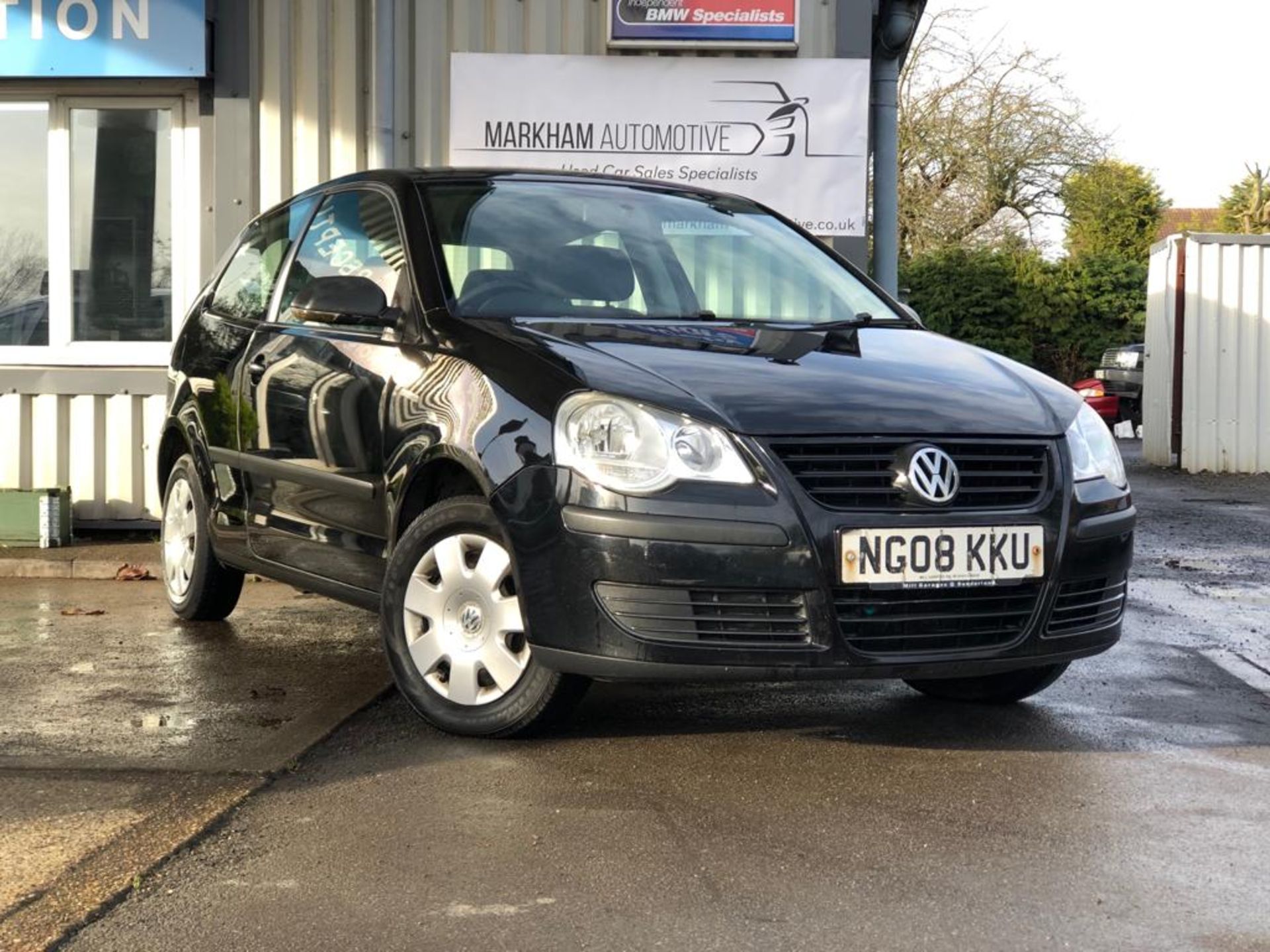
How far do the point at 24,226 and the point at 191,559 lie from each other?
365cm

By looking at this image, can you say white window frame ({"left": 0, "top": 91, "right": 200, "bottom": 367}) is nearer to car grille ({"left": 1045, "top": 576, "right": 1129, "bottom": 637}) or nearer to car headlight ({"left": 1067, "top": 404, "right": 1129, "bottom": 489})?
car headlight ({"left": 1067, "top": 404, "right": 1129, "bottom": 489})

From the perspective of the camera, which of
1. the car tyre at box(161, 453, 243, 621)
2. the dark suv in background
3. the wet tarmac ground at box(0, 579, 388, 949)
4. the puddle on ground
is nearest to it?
the wet tarmac ground at box(0, 579, 388, 949)

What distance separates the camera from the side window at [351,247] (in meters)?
5.49

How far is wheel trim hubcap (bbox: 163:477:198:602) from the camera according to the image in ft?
22.1

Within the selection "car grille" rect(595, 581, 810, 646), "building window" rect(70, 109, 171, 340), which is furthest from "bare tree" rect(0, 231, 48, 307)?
"car grille" rect(595, 581, 810, 646)

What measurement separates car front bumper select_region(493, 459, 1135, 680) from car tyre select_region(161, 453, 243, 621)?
249 cm

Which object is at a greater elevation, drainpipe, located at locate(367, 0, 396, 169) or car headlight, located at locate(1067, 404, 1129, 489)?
drainpipe, located at locate(367, 0, 396, 169)

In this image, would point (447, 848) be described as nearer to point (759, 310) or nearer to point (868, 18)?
point (759, 310)

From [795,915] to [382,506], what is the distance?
2176mm

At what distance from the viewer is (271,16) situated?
9258 mm

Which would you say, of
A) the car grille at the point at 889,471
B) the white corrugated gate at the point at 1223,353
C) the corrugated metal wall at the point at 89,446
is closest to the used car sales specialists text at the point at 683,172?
the corrugated metal wall at the point at 89,446

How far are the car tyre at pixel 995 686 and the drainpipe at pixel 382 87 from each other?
4.75 meters

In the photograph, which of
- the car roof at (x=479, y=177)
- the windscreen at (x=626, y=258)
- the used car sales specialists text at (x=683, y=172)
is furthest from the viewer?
the used car sales specialists text at (x=683, y=172)

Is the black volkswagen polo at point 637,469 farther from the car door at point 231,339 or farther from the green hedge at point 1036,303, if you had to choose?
the green hedge at point 1036,303
